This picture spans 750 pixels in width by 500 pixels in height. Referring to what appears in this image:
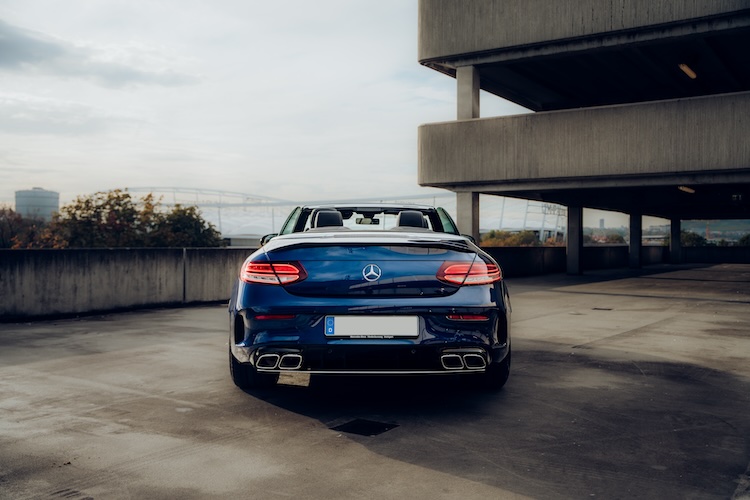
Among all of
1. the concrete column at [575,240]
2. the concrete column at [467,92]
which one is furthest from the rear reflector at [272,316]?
the concrete column at [575,240]

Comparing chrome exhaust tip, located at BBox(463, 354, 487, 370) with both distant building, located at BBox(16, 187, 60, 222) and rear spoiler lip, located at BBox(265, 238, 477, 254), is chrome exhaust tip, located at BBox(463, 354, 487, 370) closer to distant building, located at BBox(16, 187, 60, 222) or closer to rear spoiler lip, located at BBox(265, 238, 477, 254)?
rear spoiler lip, located at BBox(265, 238, 477, 254)

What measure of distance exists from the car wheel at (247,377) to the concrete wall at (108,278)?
5.93 meters

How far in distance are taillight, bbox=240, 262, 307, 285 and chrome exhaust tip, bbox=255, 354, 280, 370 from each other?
451 mm

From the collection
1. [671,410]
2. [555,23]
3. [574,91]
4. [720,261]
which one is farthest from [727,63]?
[720,261]

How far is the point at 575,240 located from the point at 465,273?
24077mm

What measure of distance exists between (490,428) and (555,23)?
1420 cm

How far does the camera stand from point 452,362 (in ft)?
14.0

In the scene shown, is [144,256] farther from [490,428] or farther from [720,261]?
[720,261]

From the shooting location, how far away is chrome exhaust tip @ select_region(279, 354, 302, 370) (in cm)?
422

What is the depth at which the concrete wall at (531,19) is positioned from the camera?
1498 centimetres

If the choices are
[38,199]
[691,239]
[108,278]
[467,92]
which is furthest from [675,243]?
[38,199]

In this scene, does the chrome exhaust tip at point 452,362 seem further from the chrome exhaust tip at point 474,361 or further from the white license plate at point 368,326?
the white license plate at point 368,326

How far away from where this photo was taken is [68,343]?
24.8ft

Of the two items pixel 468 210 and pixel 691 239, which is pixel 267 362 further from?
pixel 691 239
